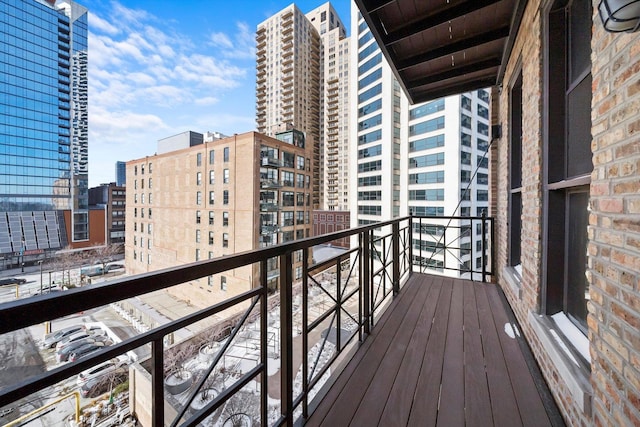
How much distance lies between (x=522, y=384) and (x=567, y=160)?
4.84 feet

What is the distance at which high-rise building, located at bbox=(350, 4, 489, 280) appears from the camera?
18827 mm

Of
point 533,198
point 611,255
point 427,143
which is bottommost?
point 611,255

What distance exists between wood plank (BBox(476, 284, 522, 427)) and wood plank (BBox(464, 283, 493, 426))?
0.10 ft

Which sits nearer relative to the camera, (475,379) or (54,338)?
(475,379)

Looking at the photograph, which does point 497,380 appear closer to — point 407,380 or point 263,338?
point 407,380

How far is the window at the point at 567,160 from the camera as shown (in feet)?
4.82

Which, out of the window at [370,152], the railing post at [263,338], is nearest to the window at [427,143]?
the window at [370,152]

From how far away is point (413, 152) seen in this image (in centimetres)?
2136

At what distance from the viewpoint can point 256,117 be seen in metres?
44.7

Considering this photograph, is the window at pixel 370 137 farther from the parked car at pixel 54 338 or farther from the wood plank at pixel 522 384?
the parked car at pixel 54 338

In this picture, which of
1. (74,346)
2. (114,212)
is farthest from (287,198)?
(114,212)

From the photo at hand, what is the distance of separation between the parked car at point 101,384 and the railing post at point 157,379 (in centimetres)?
1000

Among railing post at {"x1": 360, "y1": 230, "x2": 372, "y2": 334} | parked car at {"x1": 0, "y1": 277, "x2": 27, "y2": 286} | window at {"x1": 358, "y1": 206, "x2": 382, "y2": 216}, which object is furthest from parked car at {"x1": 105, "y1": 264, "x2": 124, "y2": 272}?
railing post at {"x1": 360, "y1": 230, "x2": 372, "y2": 334}

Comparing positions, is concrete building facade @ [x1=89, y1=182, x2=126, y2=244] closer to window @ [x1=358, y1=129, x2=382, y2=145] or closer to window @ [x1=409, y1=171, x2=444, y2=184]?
window @ [x1=358, y1=129, x2=382, y2=145]
